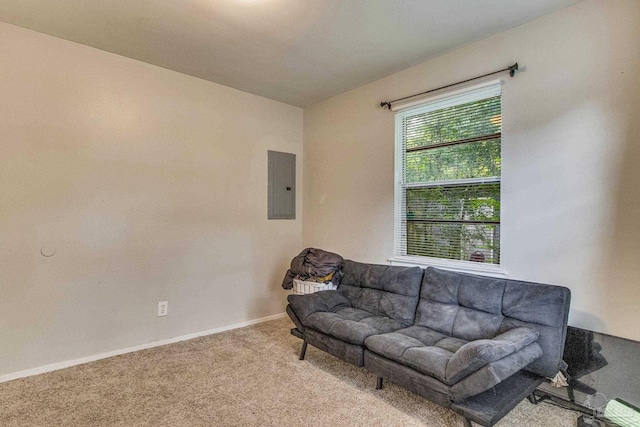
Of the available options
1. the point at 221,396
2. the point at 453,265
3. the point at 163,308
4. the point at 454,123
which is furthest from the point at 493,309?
the point at 163,308

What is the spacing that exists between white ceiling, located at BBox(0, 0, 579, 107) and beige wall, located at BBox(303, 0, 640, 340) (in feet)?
0.68

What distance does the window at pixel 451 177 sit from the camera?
2541 mm

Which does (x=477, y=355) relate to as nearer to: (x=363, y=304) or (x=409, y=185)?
(x=363, y=304)

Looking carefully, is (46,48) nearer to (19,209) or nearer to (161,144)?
(161,144)

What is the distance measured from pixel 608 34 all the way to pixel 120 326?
4.11m

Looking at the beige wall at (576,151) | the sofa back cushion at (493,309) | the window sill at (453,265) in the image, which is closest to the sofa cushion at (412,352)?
the sofa back cushion at (493,309)

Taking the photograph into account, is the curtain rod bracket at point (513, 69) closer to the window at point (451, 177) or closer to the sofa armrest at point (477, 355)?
the window at point (451, 177)

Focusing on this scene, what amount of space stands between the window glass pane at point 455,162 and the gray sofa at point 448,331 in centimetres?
81

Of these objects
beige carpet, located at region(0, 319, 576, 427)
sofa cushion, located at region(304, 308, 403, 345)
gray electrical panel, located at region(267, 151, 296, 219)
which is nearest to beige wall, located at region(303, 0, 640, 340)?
beige carpet, located at region(0, 319, 576, 427)

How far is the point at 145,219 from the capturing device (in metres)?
3.01

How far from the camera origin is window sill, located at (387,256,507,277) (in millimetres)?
2475

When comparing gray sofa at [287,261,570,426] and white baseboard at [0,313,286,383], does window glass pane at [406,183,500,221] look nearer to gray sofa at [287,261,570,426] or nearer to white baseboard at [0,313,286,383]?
gray sofa at [287,261,570,426]

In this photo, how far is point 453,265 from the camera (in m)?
2.73

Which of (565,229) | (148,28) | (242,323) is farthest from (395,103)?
(242,323)
